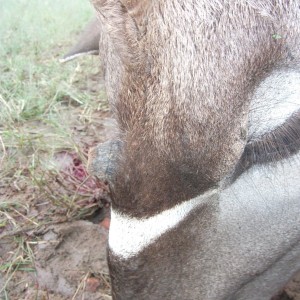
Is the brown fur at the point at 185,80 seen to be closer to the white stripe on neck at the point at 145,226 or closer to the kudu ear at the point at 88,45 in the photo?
the white stripe on neck at the point at 145,226

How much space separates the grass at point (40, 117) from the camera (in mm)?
2381

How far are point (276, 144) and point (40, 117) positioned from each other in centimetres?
197

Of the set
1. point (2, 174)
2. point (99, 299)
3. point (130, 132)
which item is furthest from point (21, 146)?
point (130, 132)

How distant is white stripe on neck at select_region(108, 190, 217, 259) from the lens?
1.25m

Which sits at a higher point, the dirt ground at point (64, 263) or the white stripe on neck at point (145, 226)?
the white stripe on neck at point (145, 226)

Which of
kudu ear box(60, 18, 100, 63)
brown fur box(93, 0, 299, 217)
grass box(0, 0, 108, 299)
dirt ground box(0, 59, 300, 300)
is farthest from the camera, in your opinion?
grass box(0, 0, 108, 299)

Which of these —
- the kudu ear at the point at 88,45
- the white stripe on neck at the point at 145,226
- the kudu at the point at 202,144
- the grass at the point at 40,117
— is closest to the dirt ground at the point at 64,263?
the grass at the point at 40,117

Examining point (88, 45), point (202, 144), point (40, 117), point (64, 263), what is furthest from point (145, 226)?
point (40, 117)

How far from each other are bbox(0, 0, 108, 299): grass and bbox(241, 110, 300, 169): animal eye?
3.88 feet

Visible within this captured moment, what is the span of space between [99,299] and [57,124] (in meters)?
1.17

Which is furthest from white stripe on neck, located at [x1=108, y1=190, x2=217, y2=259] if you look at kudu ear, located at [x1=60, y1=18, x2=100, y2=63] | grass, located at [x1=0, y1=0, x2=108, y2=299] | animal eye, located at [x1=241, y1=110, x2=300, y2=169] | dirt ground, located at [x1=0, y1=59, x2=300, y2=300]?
kudu ear, located at [x1=60, y1=18, x2=100, y2=63]

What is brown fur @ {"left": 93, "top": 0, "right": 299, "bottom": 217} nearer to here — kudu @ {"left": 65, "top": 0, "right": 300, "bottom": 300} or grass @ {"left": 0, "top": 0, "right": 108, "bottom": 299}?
kudu @ {"left": 65, "top": 0, "right": 300, "bottom": 300}

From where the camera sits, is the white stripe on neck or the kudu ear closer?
the white stripe on neck

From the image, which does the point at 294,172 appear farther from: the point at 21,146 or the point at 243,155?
the point at 21,146
